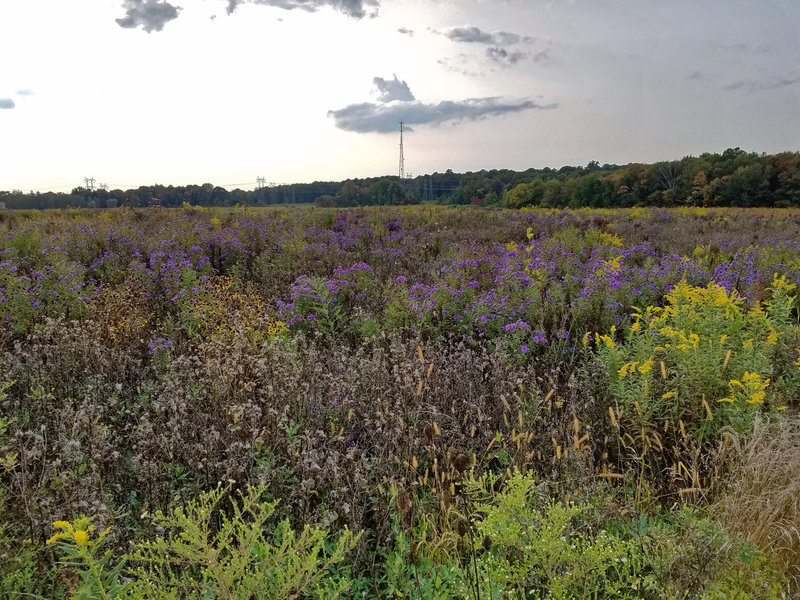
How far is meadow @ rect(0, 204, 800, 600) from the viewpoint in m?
1.90

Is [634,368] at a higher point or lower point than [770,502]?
higher

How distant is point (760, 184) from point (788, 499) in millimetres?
45707

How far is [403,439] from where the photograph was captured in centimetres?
323

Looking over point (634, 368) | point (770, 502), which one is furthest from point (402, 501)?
point (634, 368)

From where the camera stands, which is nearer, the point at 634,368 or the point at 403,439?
the point at 403,439

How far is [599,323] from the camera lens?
5410 millimetres

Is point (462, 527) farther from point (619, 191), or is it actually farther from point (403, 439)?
point (619, 191)

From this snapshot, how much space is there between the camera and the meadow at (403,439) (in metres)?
1.90

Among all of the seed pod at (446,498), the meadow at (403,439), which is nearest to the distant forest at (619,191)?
the meadow at (403,439)

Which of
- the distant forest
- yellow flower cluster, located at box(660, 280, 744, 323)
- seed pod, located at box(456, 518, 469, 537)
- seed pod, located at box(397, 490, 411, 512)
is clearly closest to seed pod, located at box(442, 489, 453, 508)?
seed pod, located at box(397, 490, 411, 512)

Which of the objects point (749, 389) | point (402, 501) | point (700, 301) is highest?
point (700, 301)

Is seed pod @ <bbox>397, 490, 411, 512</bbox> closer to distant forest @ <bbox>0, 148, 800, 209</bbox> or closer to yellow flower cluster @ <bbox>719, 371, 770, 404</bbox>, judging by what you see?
yellow flower cluster @ <bbox>719, 371, 770, 404</bbox>

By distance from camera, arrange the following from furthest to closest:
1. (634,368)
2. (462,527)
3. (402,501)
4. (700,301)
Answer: (700,301) < (634,368) < (402,501) < (462,527)

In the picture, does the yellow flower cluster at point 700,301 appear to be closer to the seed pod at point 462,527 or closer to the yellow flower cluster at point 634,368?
the yellow flower cluster at point 634,368
